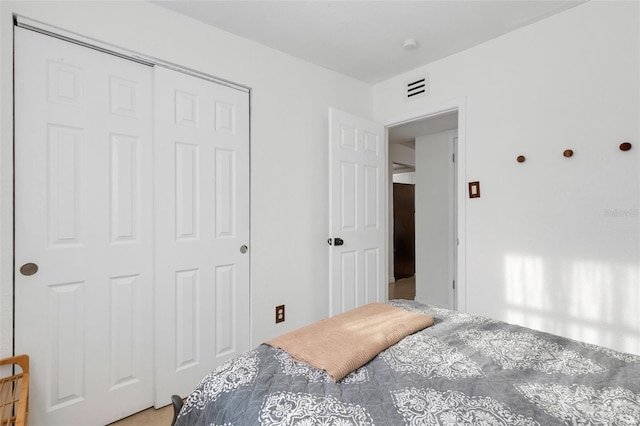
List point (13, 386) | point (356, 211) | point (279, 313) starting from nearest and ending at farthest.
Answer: point (13, 386)
point (279, 313)
point (356, 211)

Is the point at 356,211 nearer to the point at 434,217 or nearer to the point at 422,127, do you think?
the point at 422,127

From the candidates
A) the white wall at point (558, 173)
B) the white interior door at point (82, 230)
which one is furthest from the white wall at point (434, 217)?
the white interior door at point (82, 230)

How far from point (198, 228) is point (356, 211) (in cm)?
131

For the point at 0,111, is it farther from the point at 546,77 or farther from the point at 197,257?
the point at 546,77

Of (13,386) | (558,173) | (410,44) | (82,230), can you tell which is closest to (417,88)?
(410,44)

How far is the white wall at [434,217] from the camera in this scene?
3.89 meters

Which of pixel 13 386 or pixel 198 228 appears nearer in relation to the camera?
pixel 13 386

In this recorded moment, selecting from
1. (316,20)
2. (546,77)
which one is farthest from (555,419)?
(316,20)

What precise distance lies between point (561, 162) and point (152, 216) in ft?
8.40

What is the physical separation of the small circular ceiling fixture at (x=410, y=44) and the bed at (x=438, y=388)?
2.04 m

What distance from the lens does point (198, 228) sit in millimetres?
2150

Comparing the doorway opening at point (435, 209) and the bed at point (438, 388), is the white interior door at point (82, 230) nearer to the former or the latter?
the bed at point (438, 388)

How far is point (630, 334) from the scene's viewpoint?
1861 millimetres

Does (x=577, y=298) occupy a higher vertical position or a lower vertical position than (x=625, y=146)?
lower
